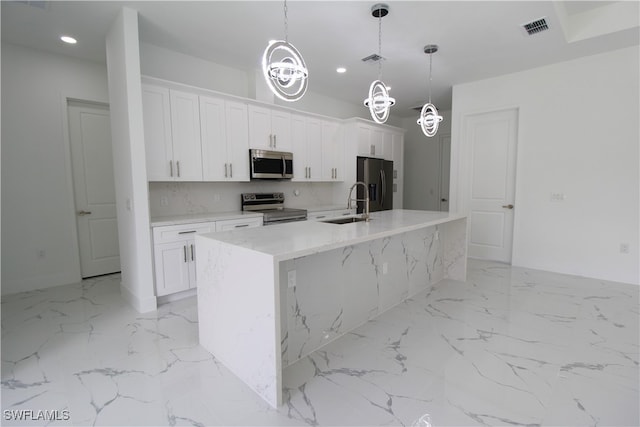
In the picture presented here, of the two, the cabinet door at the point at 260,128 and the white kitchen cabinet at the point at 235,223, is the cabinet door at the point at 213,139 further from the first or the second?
the white kitchen cabinet at the point at 235,223

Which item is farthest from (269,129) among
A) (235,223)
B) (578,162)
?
(578,162)

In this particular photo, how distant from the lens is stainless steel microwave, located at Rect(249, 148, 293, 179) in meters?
4.20

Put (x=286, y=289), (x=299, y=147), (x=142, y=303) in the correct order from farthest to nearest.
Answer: (x=299, y=147) → (x=142, y=303) → (x=286, y=289)

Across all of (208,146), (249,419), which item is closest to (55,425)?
(249,419)

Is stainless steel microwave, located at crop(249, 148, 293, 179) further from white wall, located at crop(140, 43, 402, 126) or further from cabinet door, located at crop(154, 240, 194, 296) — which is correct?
cabinet door, located at crop(154, 240, 194, 296)

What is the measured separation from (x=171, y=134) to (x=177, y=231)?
42.6 inches

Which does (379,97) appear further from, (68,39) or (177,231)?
(68,39)

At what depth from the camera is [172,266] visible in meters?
3.29

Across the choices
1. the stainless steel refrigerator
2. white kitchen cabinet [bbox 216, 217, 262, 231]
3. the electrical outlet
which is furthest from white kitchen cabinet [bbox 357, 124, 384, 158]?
the electrical outlet

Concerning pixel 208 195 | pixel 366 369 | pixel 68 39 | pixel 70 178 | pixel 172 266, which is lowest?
pixel 366 369

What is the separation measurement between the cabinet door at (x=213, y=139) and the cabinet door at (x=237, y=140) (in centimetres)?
7

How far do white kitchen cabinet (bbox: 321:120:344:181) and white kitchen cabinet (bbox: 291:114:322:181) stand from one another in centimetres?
10

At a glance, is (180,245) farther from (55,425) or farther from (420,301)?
(420,301)

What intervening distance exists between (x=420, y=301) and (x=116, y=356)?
2766 mm
